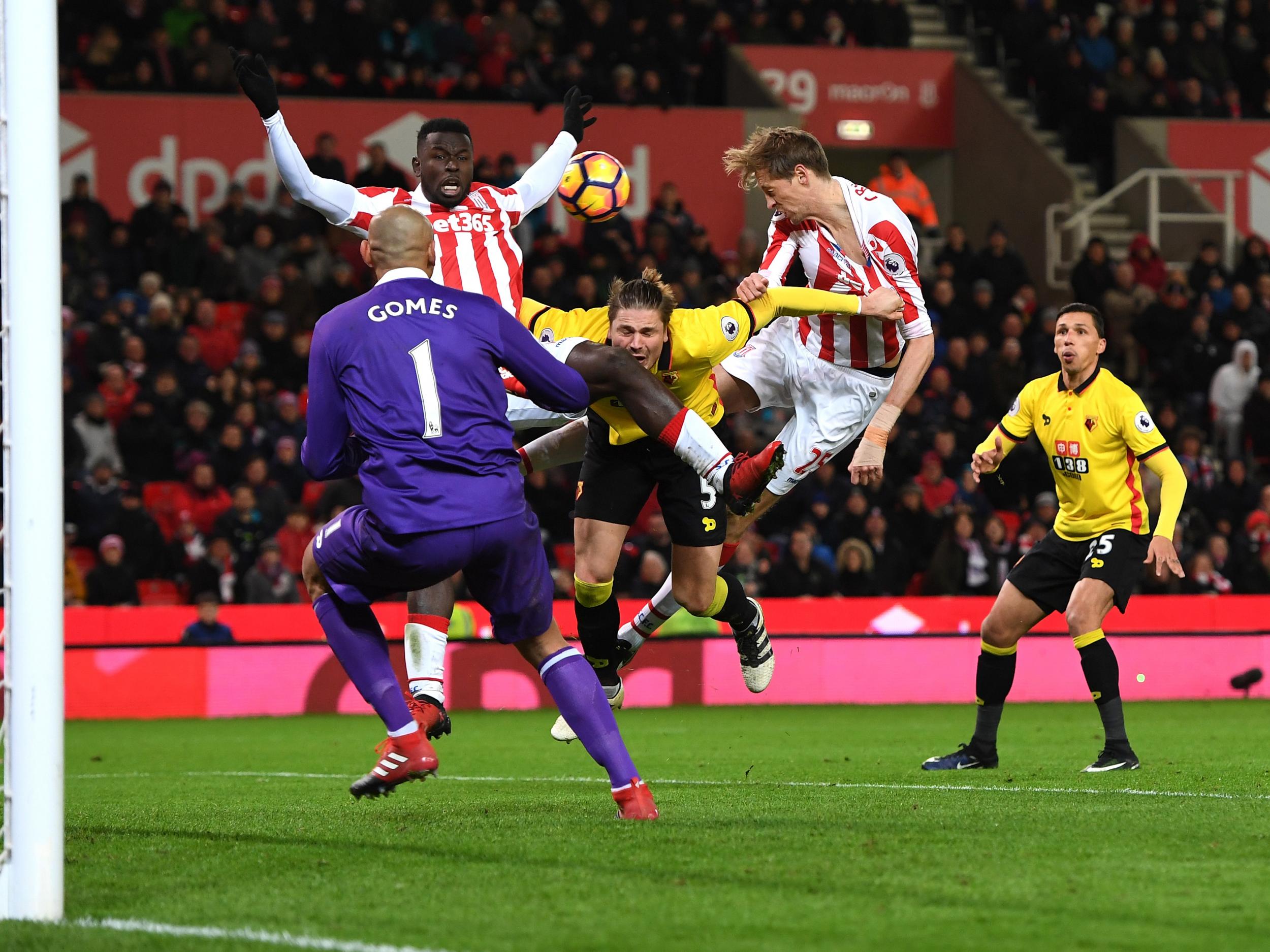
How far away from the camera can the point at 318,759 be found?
1113 centimetres

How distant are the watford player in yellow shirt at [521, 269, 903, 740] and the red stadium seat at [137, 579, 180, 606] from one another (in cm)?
799

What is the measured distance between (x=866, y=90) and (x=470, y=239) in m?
17.4

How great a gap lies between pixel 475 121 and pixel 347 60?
1687 millimetres

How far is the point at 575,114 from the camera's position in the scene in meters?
8.70

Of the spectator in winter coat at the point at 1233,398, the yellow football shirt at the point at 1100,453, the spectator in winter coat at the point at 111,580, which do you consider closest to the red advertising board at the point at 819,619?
the spectator in winter coat at the point at 111,580

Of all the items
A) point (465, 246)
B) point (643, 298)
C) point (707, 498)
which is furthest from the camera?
point (707, 498)

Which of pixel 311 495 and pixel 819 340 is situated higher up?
pixel 819 340

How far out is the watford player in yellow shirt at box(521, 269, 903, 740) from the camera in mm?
7965

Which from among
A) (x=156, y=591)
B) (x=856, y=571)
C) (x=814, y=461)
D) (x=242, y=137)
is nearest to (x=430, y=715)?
(x=814, y=461)

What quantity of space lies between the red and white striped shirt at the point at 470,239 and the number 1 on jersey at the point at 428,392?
2.04 meters

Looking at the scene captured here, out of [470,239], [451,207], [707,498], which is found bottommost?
[707,498]

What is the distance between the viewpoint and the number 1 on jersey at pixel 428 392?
594 centimetres

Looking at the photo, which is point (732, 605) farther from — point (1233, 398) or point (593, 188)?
point (1233, 398)

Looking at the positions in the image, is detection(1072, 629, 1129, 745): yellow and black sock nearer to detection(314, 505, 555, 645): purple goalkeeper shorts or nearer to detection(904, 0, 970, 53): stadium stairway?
detection(314, 505, 555, 645): purple goalkeeper shorts
